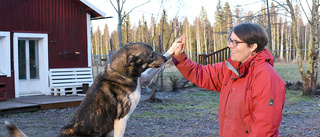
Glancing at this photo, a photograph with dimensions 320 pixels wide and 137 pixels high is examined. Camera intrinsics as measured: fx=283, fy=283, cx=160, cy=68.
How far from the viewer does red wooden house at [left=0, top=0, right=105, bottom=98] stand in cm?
1264

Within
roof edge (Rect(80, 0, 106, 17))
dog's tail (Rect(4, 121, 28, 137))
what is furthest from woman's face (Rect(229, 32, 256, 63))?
roof edge (Rect(80, 0, 106, 17))

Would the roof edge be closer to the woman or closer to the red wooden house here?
the red wooden house

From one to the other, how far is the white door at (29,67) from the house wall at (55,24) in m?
0.59

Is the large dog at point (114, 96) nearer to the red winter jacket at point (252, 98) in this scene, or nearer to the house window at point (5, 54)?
the red winter jacket at point (252, 98)

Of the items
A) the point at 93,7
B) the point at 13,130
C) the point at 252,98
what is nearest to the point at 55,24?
the point at 93,7

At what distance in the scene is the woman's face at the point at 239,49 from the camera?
279 cm

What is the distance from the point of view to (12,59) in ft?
41.8

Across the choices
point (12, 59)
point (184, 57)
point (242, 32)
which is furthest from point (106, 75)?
point (12, 59)

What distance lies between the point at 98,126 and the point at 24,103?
31.7 ft

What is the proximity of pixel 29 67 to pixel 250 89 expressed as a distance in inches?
512

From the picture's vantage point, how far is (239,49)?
281 cm

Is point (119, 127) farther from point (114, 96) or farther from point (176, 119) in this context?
point (176, 119)

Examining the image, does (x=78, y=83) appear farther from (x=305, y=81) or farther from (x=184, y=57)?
(x=184, y=57)

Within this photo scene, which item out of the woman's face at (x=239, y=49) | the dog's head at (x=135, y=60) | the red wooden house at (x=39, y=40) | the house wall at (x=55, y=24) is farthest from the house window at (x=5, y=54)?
the woman's face at (x=239, y=49)
